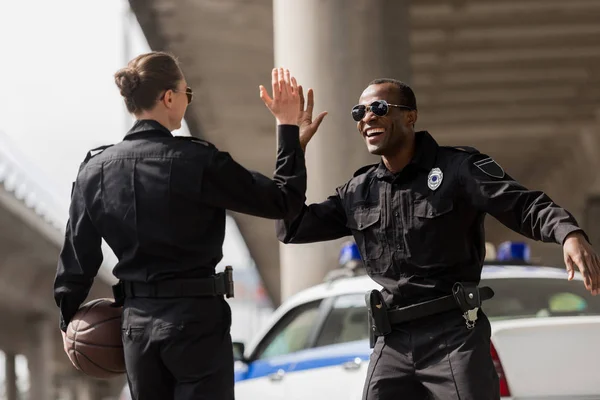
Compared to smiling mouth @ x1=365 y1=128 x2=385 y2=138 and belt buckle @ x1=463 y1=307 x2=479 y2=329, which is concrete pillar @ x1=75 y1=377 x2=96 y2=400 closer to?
smiling mouth @ x1=365 y1=128 x2=385 y2=138

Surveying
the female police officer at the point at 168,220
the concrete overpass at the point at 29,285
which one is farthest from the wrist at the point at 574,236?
the concrete overpass at the point at 29,285

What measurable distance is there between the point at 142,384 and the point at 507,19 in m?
20.0

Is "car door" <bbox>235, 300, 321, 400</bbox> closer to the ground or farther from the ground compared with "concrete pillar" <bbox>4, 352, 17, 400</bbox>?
farther from the ground

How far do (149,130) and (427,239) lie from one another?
1.14 metres

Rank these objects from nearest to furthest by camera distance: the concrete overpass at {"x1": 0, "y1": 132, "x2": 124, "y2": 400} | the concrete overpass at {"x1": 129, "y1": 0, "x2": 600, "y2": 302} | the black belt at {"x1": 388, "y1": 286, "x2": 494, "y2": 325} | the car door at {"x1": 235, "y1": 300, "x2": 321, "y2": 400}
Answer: the black belt at {"x1": 388, "y1": 286, "x2": 494, "y2": 325} < the car door at {"x1": 235, "y1": 300, "x2": 321, "y2": 400} < the concrete overpass at {"x1": 129, "y1": 0, "x2": 600, "y2": 302} < the concrete overpass at {"x1": 0, "y1": 132, "x2": 124, "y2": 400}

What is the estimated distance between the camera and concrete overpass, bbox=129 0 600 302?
43.8 feet

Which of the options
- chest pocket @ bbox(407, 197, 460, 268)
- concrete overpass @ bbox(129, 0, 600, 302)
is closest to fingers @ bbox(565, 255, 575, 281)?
chest pocket @ bbox(407, 197, 460, 268)

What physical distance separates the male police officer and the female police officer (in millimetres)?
526

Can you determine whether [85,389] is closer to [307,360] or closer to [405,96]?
[307,360]

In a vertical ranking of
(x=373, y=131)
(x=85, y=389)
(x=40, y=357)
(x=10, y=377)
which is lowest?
(x=85, y=389)

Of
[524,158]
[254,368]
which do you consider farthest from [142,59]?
[524,158]

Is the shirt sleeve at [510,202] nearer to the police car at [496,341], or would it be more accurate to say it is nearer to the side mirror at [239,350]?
the police car at [496,341]

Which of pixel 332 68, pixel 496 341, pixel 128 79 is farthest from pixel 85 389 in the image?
pixel 128 79

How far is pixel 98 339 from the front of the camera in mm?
4480
